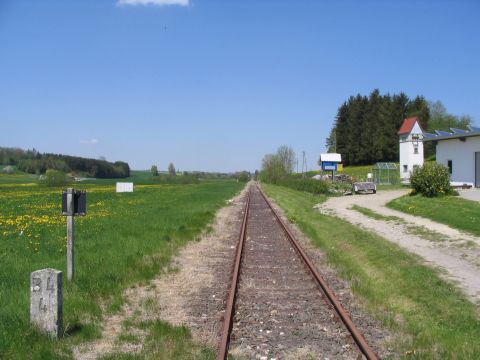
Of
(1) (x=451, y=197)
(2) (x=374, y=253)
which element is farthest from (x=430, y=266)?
(1) (x=451, y=197)

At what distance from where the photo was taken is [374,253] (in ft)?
39.9

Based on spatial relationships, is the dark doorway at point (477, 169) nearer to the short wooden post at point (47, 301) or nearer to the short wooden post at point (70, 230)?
the short wooden post at point (70, 230)

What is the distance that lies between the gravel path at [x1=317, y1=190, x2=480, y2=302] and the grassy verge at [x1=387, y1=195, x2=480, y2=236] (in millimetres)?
404

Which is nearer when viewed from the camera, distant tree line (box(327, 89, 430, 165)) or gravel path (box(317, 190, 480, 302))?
gravel path (box(317, 190, 480, 302))

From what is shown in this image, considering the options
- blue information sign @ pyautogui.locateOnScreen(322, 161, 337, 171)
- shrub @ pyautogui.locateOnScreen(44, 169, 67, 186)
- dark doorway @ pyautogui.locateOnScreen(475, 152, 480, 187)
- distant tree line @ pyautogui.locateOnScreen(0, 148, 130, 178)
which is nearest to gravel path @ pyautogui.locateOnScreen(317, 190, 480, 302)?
dark doorway @ pyautogui.locateOnScreen(475, 152, 480, 187)

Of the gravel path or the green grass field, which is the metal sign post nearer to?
the green grass field

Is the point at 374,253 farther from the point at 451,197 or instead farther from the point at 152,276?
the point at 451,197

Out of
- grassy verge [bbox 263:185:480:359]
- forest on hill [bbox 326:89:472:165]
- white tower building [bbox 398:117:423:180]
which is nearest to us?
grassy verge [bbox 263:185:480:359]

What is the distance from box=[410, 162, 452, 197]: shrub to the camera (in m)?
26.6

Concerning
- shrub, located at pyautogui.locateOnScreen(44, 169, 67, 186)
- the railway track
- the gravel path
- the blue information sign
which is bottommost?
the railway track

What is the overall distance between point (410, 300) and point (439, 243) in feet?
21.3

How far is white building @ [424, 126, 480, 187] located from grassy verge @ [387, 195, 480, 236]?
8990mm

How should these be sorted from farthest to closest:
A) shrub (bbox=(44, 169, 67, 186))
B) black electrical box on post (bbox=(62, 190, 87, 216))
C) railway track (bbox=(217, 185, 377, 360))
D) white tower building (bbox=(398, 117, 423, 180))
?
shrub (bbox=(44, 169, 67, 186)) < white tower building (bbox=(398, 117, 423, 180)) < black electrical box on post (bbox=(62, 190, 87, 216)) < railway track (bbox=(217, 185, 377, 360))

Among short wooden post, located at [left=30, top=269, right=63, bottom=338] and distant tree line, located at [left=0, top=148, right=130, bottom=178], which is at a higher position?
distant tree line, located at [left=0, top=148, right=130, bottom=178]
